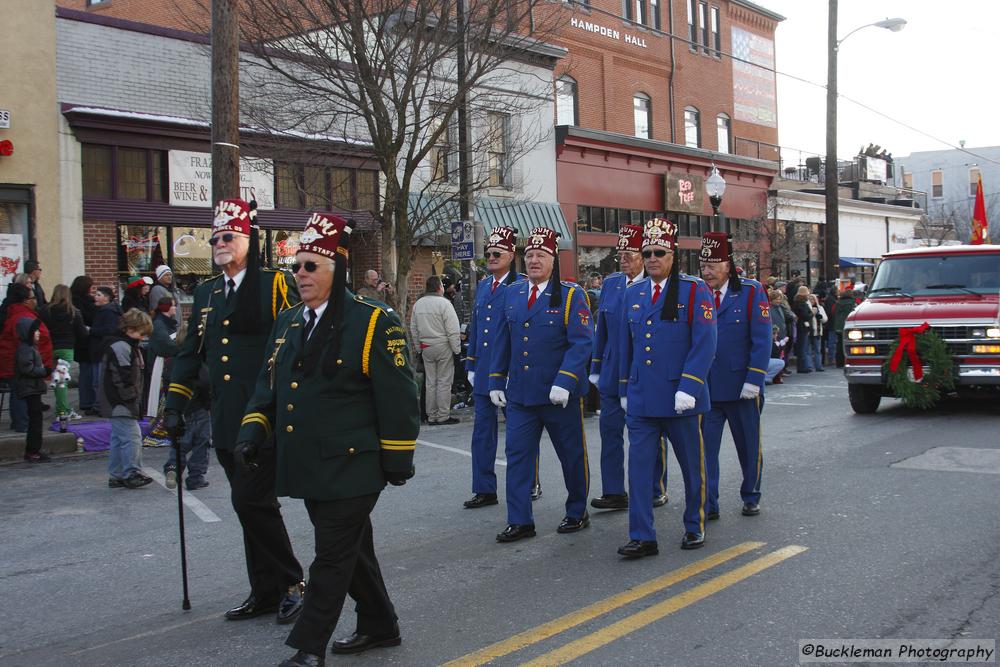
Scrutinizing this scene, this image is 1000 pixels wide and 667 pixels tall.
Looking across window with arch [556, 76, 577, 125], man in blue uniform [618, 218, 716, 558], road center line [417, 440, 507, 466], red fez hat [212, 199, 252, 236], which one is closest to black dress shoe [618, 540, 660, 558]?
man in blue uniform [618, 218, 716, 558]

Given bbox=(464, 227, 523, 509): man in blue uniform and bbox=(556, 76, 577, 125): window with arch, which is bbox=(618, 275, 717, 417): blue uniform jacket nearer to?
bbox=(464, 227, 523, 509): man in blue uniform

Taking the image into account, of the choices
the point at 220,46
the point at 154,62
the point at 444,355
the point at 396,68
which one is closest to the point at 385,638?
the point at 220,46

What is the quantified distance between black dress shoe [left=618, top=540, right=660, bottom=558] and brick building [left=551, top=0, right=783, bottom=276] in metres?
20.9

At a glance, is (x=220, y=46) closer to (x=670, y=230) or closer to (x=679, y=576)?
(x=670, y=230)

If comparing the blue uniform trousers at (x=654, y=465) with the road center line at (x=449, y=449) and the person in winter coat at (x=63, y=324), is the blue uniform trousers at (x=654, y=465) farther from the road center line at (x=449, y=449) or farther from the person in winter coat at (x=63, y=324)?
the person in winter coat at (x=63, y=324)

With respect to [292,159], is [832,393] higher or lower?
lower

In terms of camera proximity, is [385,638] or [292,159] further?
[292,159]

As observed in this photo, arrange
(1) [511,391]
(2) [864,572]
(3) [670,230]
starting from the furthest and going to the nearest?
(1) [511,391] → (3) [670,230] → (2) [864,572]

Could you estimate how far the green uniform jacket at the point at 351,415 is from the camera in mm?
4531

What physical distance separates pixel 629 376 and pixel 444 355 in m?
6.82

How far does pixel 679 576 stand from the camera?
6078mm

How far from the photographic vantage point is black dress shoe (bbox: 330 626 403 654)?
16.0ft

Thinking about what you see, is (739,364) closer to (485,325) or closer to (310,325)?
(485,325)

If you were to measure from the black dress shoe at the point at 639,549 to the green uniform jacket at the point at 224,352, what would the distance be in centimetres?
258
